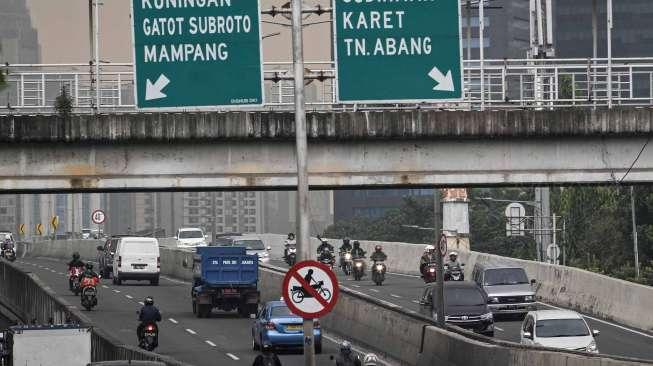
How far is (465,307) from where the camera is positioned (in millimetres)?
41156

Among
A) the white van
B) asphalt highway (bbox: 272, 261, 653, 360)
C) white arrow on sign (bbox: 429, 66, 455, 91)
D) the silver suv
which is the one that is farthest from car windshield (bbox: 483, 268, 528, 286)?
the white van

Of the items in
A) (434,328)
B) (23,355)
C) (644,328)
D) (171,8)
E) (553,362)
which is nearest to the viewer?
(553,362)

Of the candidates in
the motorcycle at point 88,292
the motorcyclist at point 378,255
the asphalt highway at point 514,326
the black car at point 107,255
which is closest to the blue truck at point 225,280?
the motorcycle at point 88,292

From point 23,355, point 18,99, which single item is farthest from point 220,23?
point 23,355

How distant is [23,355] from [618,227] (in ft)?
260

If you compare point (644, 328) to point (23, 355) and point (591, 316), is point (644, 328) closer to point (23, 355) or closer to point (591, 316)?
point (591, 316)

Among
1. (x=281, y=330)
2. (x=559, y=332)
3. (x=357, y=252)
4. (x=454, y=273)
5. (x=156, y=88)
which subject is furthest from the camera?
(x=357, y=252)

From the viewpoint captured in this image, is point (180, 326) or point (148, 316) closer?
point (148, 316)

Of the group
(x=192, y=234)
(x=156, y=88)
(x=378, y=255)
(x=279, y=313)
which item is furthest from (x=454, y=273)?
(x=192, y=234)

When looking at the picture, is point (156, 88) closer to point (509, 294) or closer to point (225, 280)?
point (509, 294)

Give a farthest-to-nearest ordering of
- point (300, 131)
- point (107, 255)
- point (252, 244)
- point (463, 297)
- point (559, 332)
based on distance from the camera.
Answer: point (252, 244), point (107, 255), point (463, 297), point (559, 332), point (300, 131)

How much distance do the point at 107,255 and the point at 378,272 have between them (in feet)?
52.0

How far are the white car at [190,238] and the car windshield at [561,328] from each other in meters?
59.3

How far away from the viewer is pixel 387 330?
37781 millimetres
